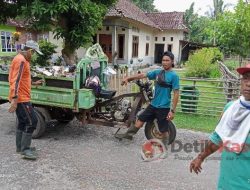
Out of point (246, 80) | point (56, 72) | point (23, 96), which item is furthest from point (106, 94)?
point (246, 80)

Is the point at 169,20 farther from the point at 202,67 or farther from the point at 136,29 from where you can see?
the point at 202,67

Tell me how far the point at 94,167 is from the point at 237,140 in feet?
10.0

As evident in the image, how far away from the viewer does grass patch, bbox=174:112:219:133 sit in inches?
276

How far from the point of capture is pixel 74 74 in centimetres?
564

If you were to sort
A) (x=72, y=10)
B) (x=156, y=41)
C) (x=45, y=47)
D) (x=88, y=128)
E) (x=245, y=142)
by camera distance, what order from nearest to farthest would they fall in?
1. (x=245, y=142)
2. (x=88, y=128)
3. (x=72, y=10)
4. (x=45, y=47)
5. (x=156, y=41)

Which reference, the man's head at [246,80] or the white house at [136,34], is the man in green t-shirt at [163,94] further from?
the white house at [136,34]

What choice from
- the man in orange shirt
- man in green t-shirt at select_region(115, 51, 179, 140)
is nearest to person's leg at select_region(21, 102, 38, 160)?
the man in orange shirt

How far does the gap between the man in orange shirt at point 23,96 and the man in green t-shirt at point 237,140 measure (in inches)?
136

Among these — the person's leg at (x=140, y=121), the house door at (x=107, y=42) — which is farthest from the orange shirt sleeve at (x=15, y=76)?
the house door at (x=107, y=42)

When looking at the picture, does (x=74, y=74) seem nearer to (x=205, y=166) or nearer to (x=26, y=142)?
(x=26, y=142)

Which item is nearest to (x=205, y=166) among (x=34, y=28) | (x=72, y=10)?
(x=72, y=10)

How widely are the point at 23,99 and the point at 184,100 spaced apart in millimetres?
4752

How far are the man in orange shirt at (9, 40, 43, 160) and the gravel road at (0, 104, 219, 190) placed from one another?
0.91 feet

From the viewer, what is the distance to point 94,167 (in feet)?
15.3
